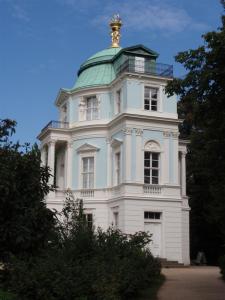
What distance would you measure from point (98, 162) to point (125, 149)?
12.3 ft

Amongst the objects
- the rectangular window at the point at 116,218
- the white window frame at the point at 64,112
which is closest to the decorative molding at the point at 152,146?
the rectangular window at the point at 116,218

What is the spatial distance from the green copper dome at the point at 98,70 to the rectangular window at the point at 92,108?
1.09 metres

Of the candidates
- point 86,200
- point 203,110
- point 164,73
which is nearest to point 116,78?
point 164,73

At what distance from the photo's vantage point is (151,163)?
120ft

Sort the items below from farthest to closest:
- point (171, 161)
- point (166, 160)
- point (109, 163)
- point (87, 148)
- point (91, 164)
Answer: point (91, 164), point (87, 148), point (109, 163), point (171, 161), point (166, 160)

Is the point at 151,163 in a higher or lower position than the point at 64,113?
lower

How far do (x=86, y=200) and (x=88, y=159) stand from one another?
10.4 feet

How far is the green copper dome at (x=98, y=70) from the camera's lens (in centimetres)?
4072

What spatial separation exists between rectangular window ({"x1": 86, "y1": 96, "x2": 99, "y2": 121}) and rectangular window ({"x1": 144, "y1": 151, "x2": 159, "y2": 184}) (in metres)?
5.72

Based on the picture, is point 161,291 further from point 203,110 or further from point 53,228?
point 203,110

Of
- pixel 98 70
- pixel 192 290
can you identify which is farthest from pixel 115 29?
pixel 192 290

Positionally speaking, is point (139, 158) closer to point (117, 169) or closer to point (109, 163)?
point (117, 169)

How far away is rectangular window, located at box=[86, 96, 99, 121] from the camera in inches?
1585

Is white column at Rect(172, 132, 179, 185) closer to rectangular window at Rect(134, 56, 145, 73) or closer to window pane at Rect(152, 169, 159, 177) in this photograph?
window pane at Rect(152, 169, 159, 177)
